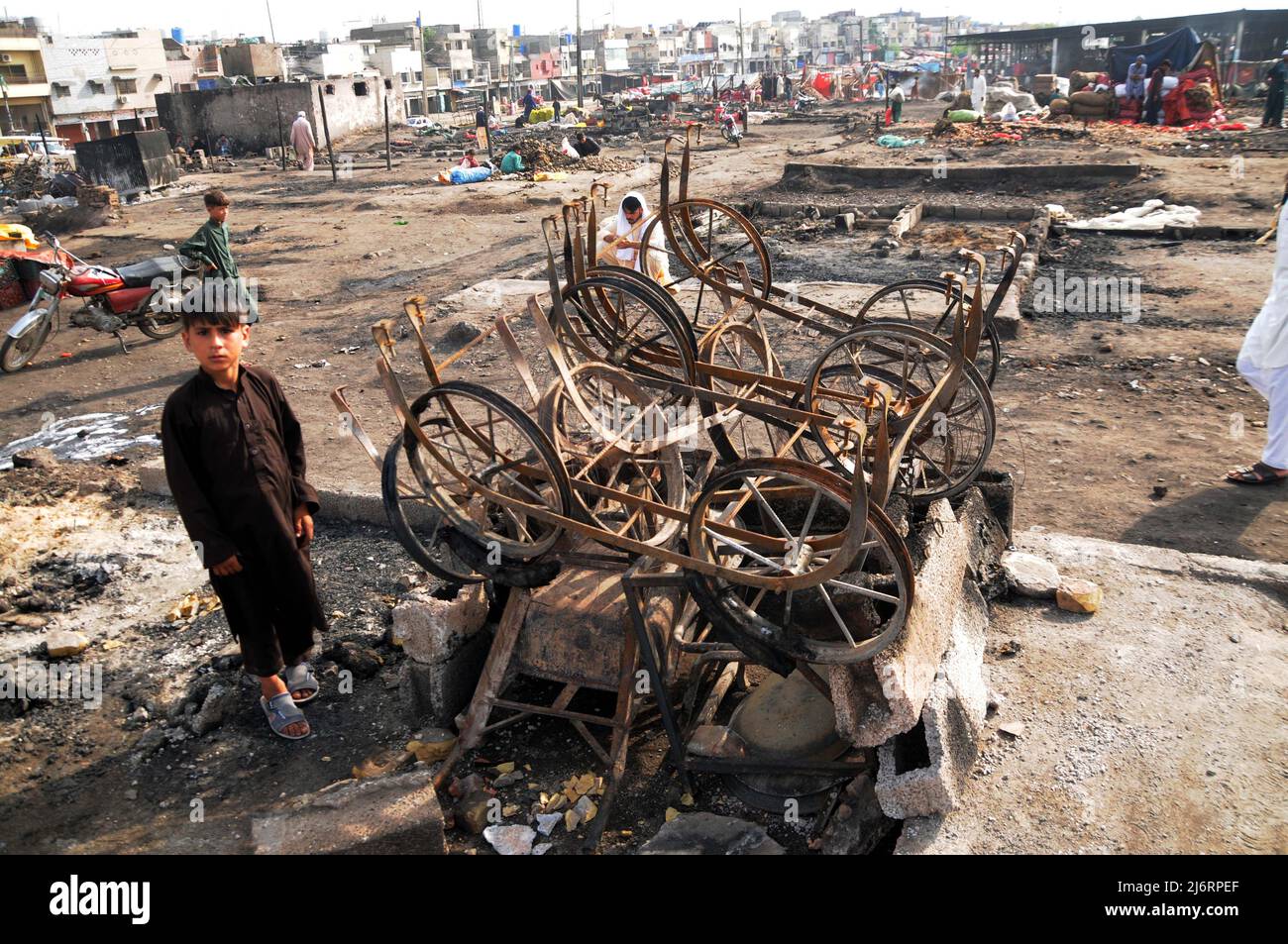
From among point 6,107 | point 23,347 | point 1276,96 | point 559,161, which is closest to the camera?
point 23,347

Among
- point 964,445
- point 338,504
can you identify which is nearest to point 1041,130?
point 964,445

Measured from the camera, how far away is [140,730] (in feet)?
12.2

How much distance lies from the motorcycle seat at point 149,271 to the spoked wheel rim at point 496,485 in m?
6.71

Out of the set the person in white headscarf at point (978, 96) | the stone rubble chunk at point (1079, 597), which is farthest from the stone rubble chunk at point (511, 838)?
the person in white headscarf at point (978, 96)

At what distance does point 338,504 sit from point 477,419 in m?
1.63

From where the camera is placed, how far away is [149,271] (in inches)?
360

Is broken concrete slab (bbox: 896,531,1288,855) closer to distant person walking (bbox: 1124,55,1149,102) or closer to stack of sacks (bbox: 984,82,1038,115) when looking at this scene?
distant person walking (bbox: 1124,55,1149,102)

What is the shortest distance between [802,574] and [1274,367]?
396 centimetres

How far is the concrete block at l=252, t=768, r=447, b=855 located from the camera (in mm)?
2756

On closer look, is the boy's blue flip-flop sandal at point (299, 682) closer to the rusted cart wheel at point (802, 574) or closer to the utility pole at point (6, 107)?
the rusted cart wheel at point (802, 574)

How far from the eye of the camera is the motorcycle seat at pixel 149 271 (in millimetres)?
9047

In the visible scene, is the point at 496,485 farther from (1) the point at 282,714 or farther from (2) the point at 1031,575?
(2) the point at 1031,575

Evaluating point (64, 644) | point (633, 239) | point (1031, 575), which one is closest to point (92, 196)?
point (633, 239)
